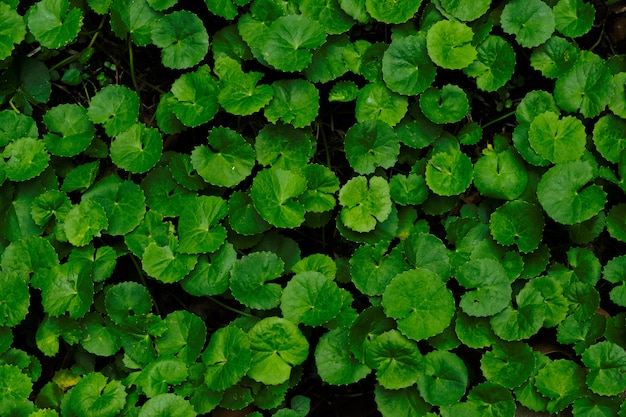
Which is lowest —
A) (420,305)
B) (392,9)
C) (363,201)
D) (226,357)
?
(226,357)

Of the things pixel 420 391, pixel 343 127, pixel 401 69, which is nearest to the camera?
pixel 420 391

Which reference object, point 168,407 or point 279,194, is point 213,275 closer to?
point 279,194

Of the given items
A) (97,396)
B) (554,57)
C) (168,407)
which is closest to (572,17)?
(554,57)

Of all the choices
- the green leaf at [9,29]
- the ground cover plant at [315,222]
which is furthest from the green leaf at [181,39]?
the green leaf at [9,29]

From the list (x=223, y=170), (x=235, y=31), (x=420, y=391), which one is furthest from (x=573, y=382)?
(x=235, y=31)

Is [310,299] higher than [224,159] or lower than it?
lower

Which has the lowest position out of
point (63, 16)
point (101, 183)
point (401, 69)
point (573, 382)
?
point (573, 382)

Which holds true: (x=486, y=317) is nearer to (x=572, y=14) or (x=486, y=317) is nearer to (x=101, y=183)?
(x=572, y=14)
